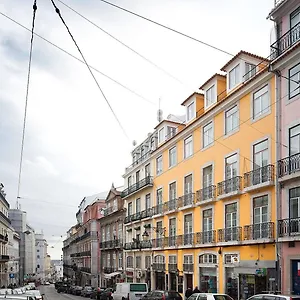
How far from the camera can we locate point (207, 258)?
3297cm

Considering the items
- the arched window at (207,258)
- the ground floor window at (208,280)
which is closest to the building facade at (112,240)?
the ground floor window at (208,280)

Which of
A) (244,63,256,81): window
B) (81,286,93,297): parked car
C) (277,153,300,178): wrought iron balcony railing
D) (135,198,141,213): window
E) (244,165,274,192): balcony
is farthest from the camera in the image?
(81,286,93,297): parked car

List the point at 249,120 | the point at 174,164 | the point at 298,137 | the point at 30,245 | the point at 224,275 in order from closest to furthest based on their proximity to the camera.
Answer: the point at 298,137
the point at 249,120
the point at 224,275
the point at 174,164
the point at 30,245

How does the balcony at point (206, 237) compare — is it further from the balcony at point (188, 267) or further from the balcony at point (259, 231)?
the balcony at point (259, 231)

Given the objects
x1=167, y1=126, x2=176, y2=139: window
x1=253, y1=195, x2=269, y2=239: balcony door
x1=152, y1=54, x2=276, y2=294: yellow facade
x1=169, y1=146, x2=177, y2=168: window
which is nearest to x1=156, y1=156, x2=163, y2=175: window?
x1=167, y1=126, x2=176, y2=139: window

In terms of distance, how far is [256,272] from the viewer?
26.0 meters

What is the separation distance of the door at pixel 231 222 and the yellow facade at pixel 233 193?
0.60 feet

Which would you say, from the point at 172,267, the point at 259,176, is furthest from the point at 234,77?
the point at 172,267

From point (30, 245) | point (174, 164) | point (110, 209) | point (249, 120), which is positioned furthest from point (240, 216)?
point (30, 245)

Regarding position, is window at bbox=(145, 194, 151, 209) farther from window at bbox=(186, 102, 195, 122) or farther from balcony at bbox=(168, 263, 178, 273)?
window at bbox=(186, 102, 195, 122)

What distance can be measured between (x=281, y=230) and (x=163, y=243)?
59.5 ft

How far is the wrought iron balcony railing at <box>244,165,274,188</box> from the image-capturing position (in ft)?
83.3

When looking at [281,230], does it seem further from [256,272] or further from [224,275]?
[224,275]

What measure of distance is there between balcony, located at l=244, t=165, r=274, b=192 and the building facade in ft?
104
